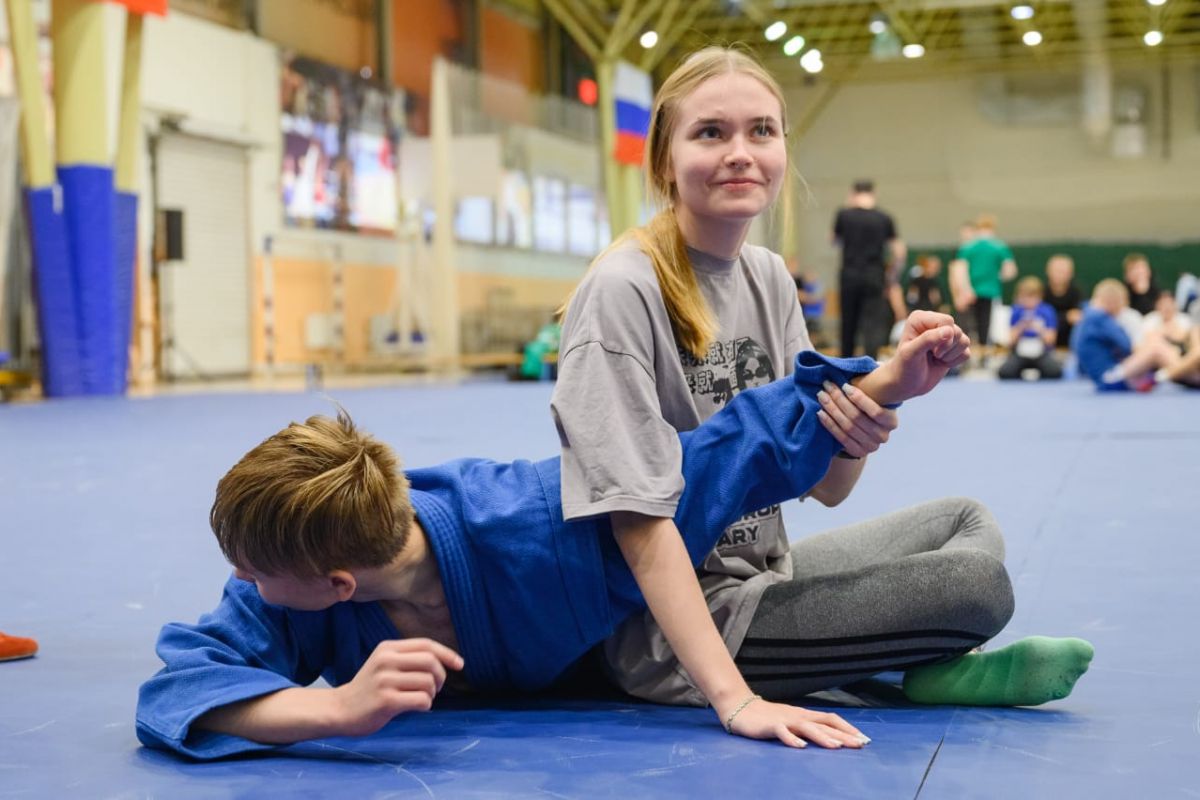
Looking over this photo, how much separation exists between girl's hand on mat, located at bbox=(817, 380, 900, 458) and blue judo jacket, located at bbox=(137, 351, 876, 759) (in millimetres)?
19

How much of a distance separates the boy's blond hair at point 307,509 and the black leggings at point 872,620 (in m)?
0.51

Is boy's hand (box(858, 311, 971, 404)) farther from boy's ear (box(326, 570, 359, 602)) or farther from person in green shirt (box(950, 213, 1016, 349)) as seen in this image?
person in green shirt (box(950, 213, 1016, 349))

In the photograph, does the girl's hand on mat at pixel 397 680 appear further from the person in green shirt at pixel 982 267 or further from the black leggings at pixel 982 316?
the black leggings at pixel 982 316

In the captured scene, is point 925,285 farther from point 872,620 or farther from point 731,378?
point 872,620

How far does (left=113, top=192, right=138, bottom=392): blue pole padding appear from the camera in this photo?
34.5ft

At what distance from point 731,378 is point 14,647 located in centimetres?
117

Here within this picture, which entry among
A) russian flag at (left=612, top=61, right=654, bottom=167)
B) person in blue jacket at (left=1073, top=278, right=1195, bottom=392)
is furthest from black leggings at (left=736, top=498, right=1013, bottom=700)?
russian flag at (left=612, top=61, right=654, bottom=167)

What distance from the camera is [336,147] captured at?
15.4m

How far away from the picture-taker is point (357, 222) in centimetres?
1595

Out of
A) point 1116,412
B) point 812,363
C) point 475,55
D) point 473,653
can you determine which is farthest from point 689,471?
point 475,55

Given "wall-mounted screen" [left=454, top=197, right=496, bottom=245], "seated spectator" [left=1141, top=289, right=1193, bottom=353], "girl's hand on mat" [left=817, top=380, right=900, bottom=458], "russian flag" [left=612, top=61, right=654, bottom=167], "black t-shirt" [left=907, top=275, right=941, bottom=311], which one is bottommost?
"girl's hand on mat" [left=817, top=380, right=900, bottom=458]


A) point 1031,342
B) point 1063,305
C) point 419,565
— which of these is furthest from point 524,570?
point 1063,305

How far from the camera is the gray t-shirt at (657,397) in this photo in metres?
1.60

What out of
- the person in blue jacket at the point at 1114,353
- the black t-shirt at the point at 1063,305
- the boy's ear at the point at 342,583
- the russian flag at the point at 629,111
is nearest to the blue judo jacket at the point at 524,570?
the boy's ear at the point at 342,583
